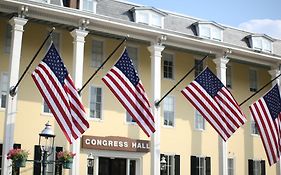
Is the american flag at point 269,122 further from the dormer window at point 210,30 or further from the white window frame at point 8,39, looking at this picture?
the white window frame at point 8,39

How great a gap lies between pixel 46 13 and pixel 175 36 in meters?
6.30

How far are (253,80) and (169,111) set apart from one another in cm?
660

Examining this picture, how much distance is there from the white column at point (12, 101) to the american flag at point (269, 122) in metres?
9.66

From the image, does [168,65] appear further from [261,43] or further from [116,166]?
[261,43]

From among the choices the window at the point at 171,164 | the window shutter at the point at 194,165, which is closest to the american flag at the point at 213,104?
the window at the point at 171,164

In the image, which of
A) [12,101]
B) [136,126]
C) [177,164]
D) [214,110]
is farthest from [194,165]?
[12,101]

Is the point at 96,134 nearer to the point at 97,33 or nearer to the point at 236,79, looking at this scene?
the point at 97,33

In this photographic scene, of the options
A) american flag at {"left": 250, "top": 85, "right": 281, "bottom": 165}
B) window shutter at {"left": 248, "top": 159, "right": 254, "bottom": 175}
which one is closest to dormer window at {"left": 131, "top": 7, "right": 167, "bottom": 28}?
american flag at {"left": 250, "top": 85, "right": 281, "bottom": 165}

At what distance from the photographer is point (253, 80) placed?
2895 centimetres

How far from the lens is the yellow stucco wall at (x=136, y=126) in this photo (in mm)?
21578

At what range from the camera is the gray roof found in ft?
75.8

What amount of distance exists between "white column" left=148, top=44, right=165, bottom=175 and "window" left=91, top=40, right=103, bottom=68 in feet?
8.22

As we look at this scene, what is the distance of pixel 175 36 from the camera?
75.8ft

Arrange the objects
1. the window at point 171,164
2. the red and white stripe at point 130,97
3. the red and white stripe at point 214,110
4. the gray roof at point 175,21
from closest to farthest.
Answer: the red and white stripe at point 130,97 → the red and white stripe at point 214,110 → the gray roof at point 175,21 → the window at point 171,164
